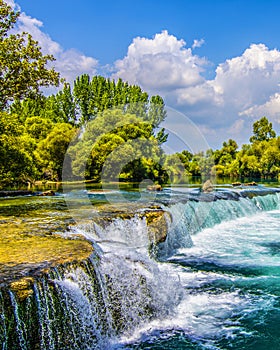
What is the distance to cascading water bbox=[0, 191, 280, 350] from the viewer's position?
4758 millimetres

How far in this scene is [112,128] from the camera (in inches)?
→ 1406

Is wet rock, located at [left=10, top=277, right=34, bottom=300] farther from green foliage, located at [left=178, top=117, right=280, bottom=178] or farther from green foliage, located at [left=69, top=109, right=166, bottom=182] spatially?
green foliage, located at [left=178, top=117, right=280, bottom=178]

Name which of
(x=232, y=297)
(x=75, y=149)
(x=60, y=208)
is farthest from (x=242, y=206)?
(x=75, y=149)

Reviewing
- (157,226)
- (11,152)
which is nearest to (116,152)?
(11,152)

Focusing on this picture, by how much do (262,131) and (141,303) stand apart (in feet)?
225

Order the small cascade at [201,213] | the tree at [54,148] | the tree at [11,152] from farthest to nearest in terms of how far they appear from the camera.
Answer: the tree at [54,148]
the tree at [11,152]
the small cascade at [201,213]

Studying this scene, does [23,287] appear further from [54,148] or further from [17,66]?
[54,148]

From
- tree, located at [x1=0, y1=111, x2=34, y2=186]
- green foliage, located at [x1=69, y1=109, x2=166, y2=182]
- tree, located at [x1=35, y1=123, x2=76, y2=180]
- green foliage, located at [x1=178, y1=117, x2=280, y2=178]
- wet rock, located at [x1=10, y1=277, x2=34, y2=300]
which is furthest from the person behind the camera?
green foliage, located at [x1=178, y1=117, x2=280, y2=178]

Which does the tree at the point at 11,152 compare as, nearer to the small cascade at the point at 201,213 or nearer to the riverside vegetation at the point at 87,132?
the riverside vegetation at the point at 87,132

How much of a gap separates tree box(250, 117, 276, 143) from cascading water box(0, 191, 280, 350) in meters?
63.7

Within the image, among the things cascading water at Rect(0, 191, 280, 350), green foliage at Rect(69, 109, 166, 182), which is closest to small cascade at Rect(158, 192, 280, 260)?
cascading water at Rect(0, 191, 280, 350)

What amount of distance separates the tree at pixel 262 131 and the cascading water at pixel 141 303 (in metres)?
63.7

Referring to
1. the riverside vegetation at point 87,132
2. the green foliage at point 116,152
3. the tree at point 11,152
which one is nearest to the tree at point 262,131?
the riverside vegetation at point 87,132

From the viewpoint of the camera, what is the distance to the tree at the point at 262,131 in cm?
6888
